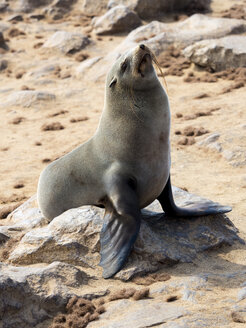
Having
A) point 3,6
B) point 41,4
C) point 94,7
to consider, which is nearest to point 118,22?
point 94,7

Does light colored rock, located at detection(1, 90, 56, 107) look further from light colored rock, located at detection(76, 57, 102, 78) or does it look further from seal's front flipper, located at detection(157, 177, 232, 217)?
seal's front flipper, located at detection(157, 177, 232, 217)

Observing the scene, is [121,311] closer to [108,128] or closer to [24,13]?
[108,128]

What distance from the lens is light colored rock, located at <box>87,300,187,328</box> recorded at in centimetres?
427

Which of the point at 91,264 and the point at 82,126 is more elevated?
the point at 91,264

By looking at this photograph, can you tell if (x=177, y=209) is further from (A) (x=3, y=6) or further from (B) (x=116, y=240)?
(A) (x=3, y=6)

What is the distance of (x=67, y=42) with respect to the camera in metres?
19.0

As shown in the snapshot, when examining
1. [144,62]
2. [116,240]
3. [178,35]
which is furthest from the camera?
[178,35]

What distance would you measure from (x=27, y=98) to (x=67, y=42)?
4.63m

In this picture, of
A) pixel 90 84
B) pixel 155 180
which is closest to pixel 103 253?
pixel 155 180

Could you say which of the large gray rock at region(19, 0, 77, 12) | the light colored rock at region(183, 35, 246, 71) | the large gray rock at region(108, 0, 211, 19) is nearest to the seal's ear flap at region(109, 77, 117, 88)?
the light colored rock at region(183, 35, 246, 71)

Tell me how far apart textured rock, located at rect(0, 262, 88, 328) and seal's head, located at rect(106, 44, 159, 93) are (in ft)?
6.39

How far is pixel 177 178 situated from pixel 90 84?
7705mm

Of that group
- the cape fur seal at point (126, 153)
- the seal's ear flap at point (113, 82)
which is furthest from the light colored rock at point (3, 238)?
the seal's ear flap at point (113, 82)

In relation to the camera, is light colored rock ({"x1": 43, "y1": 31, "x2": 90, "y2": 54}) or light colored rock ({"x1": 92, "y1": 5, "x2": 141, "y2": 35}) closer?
light colored rock ({"x1": 43, "y1": 31, "x2": 90, "y2": 54})
